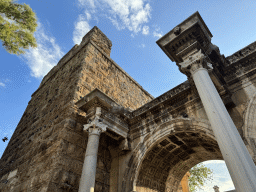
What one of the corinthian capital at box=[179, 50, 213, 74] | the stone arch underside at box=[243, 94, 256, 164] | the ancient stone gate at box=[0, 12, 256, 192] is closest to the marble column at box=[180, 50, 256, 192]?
the corinthian capital at box=[179, 50, 213, 74]

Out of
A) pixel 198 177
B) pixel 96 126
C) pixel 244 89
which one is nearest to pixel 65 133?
pixel 96 126

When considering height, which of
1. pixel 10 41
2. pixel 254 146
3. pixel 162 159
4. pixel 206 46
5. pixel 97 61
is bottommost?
pixel 254 146

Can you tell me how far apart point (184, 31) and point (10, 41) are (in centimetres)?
654

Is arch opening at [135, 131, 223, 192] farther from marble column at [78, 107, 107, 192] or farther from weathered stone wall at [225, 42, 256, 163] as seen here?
marble column at [78, 107, 107, 192]

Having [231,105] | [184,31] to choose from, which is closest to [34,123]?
[184,31]

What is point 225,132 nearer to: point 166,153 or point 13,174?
point 166,153

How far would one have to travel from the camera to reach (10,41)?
7215 mm

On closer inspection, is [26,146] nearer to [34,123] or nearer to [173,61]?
[34,123]

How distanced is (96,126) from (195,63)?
3438mm

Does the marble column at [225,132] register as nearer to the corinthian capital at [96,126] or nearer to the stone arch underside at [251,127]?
the stone arch underside at [251,127]

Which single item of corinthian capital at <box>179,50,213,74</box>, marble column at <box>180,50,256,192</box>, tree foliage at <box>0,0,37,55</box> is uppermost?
tree foliage at <box>0,0,37,55</box>

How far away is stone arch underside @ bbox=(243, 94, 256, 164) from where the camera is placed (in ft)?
13.6

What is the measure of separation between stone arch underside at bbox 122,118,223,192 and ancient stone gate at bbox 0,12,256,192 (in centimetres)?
3

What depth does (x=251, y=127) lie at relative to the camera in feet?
14.6
